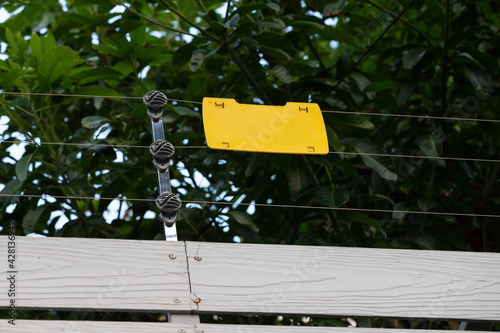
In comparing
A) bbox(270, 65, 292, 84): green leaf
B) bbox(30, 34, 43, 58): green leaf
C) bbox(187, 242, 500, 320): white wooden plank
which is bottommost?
bbox(187, 242, 500, 320): white wooden plank

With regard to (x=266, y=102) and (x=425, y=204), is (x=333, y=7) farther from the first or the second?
(x=425, y=204)

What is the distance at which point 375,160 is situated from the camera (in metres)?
2.11

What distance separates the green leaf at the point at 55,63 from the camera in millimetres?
2115

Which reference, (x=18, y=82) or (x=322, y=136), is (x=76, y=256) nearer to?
(x=322, y=136)

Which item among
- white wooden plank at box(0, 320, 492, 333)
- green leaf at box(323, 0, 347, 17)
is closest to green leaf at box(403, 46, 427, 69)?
green leaf at box(323, 0, 347, 17)

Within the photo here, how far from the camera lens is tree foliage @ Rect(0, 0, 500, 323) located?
2146 millimetres

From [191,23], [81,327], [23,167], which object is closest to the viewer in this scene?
[81,327]

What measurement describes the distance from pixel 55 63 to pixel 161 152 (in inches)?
38.2

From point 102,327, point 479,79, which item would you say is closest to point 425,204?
point 479,79

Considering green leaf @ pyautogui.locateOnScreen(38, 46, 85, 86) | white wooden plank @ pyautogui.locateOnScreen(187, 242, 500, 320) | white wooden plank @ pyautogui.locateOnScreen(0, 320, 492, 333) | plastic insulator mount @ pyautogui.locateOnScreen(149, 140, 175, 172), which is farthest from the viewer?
green leaf @ pyautogui.locateOnScreen(38, 46, 85, 86)

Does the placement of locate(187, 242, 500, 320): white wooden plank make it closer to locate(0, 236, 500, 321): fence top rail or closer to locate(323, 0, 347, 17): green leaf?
locate(0, 236, 500, 321): fence top rail

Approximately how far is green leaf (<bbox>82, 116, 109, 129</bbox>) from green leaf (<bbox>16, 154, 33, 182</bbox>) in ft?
0.62

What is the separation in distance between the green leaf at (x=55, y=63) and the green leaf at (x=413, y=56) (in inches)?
40.3

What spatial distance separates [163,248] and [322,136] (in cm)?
43
